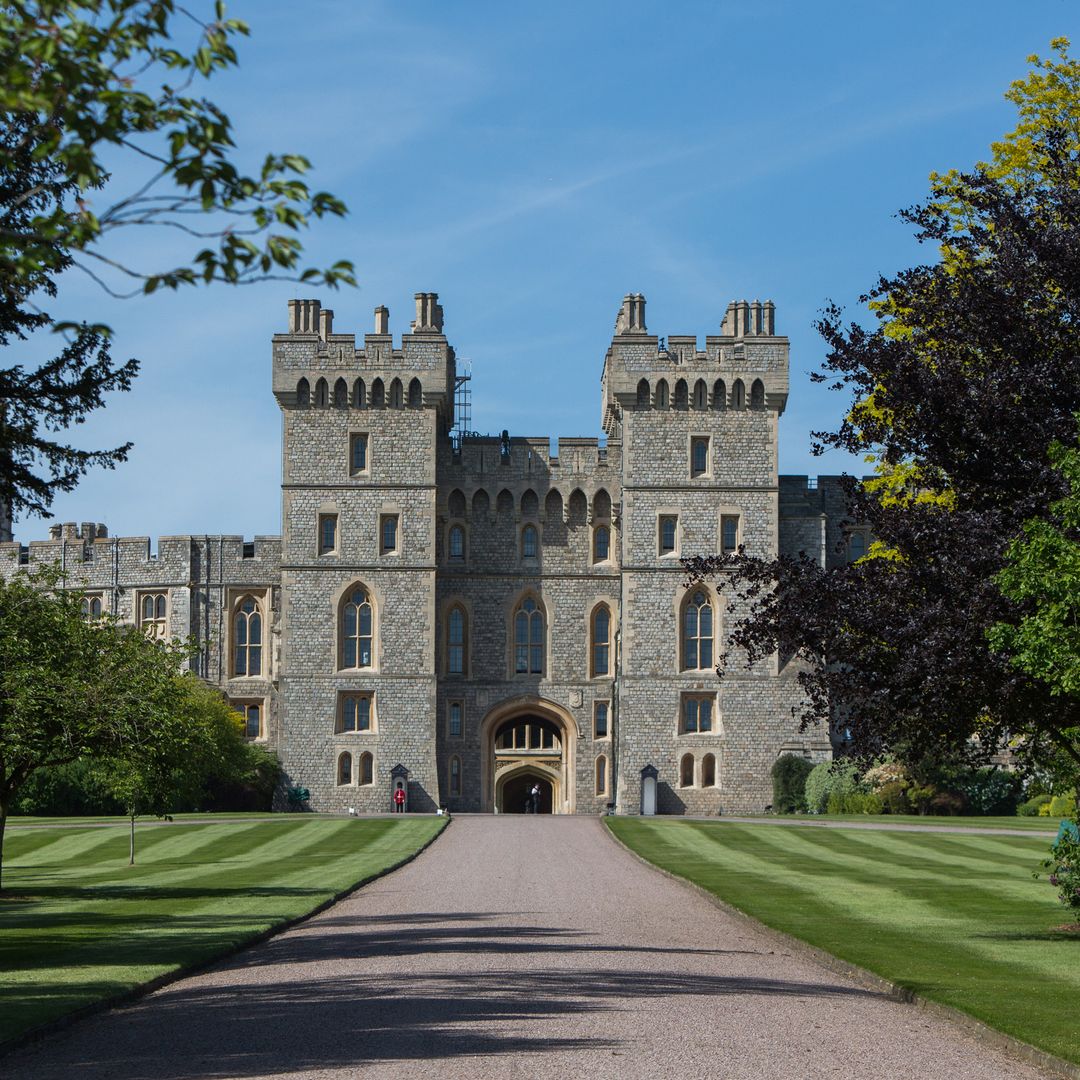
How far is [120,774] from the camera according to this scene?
28.2m

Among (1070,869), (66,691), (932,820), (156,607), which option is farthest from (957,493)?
(156,607)

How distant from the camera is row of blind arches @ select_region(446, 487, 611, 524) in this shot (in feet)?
191

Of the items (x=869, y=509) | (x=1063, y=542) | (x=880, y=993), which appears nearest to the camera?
(x=880, y=993)

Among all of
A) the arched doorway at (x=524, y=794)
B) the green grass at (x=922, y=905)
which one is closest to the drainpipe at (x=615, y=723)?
the arched doorway at (x=524, y=794)

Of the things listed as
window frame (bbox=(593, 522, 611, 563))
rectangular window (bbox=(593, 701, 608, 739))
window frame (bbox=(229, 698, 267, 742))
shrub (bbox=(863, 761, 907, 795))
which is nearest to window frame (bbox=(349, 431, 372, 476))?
window frame (bbox=(593, 522, 611, 563))

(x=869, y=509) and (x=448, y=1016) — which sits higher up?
(x=869, y=509)

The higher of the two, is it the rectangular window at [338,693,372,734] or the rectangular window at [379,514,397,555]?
the rectangular window at [379,514,397,555]

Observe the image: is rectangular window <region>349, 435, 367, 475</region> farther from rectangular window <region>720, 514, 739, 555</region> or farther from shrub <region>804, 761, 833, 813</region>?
shrub <region>804, 761, 833, 813</region>

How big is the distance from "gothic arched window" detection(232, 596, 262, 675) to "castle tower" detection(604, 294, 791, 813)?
13145 mm

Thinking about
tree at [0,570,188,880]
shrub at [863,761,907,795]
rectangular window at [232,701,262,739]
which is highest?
tree at [0,570,188,880]

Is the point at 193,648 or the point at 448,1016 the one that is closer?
the point at 448,1016

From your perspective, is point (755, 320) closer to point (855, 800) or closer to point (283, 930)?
point (855, 800)

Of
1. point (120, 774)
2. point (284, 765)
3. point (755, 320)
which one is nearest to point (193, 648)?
point (120, 774)

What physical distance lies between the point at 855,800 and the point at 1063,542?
121 feet
